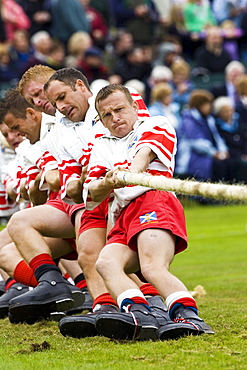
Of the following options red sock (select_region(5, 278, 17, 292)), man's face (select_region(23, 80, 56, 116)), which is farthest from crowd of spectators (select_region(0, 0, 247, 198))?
man's face (select_region(23, 80, 56, 116))

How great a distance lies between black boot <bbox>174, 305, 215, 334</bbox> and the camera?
14.1 feet

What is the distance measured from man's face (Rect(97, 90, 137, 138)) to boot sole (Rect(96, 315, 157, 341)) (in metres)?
1.26

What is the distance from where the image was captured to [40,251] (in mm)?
5617

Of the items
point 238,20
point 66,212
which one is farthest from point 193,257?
point 238,20

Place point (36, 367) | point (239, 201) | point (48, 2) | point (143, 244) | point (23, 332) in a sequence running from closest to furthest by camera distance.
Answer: point (239, 201) < point (36, 367) < point (143, 244) < point (23, 332) < point (48, 2)

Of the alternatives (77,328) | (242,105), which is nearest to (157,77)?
(242,105)

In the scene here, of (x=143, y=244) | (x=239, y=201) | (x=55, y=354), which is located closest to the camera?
(x=239, y=201)

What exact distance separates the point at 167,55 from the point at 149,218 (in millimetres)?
12699

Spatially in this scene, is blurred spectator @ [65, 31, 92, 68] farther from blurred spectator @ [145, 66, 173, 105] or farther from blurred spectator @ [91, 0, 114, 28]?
blurred spectator @ [91, 0, 114, 28]

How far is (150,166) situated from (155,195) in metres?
0.20

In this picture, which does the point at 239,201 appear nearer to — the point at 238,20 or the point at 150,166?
the point at 150,166

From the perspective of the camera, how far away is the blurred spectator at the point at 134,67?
16094 mm

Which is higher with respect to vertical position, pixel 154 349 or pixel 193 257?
pixel 154 349

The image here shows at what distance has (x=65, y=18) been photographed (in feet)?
54.1
